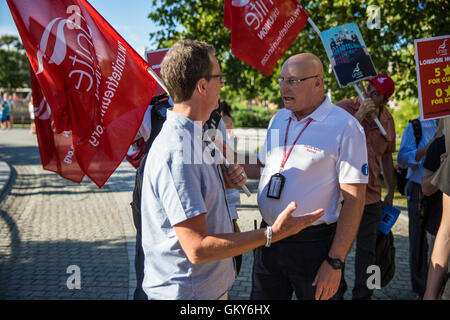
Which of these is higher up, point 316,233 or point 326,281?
point 316,233

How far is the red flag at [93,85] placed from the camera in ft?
9.08

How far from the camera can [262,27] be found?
4055 mm

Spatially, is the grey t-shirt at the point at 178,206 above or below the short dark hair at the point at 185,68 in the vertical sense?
below

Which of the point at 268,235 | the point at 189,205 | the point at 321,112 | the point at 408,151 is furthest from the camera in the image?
the point at 408,151

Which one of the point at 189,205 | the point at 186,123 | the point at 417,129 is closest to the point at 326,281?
the point at 189,205

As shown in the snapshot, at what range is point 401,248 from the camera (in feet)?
20.3

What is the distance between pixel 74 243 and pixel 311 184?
4603 mm

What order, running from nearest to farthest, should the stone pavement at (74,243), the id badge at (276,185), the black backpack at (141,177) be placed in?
1. the black backpack at (141,177)
2. the id badge at (276,185)
3. the stone pavement at (74,243)

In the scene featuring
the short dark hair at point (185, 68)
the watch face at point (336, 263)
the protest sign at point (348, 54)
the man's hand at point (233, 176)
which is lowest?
the watch face at point (336, 263)

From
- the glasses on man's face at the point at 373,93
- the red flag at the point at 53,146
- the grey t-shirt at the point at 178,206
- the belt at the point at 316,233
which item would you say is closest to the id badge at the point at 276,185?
the belt at the point at 316,233

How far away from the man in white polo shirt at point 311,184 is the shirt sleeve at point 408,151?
2379 millimetres

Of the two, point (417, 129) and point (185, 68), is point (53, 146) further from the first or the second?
point (417, 129)

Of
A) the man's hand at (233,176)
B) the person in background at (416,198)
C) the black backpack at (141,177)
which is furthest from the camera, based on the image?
the person in background at (416,198)

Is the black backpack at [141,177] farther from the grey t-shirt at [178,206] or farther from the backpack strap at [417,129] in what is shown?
the backpack strap at [417,129]
